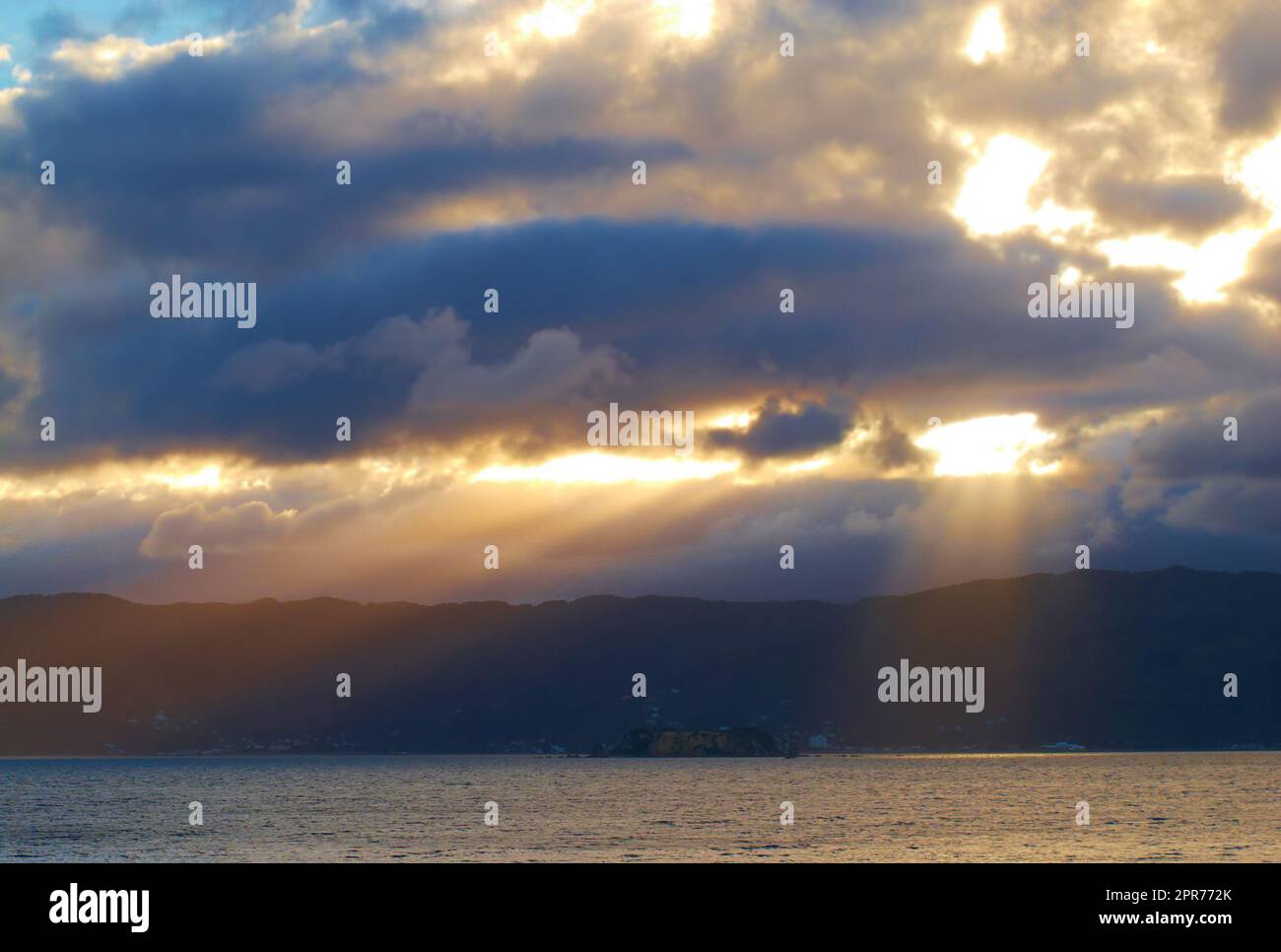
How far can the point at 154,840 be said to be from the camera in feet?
435

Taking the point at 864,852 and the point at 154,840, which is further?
the point at 154,840
